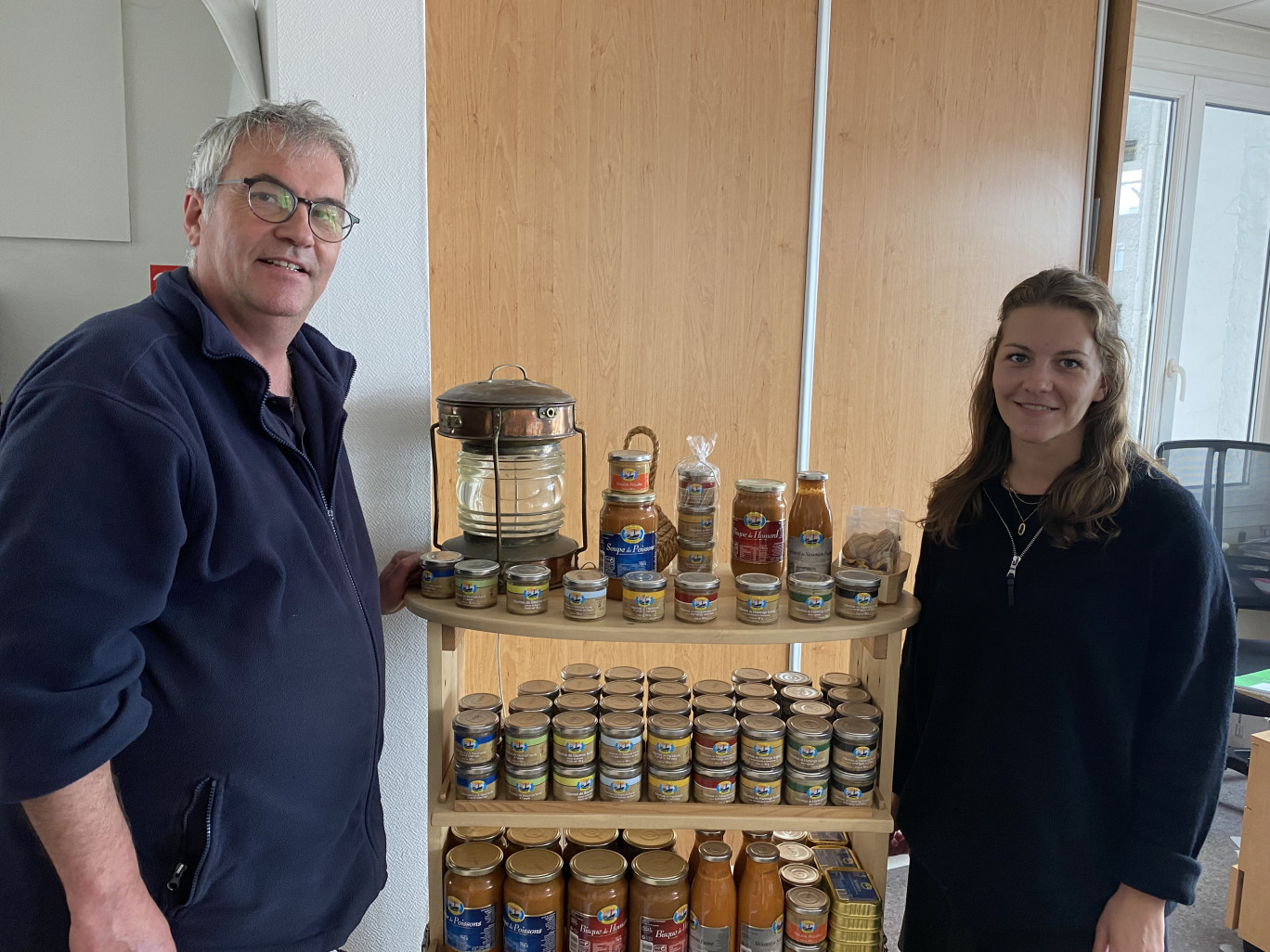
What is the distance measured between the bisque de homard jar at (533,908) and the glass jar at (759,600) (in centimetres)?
56

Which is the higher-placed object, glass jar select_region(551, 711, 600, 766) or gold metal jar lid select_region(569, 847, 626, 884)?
glass jar select_region(551, 711, 600, 766)

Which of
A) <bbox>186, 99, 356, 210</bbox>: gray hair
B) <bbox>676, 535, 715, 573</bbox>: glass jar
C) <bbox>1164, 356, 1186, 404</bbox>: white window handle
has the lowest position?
<bbox>676, 535, 715, 573</bbox>: glass jar

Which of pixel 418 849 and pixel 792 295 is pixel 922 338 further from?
pixel 418 849

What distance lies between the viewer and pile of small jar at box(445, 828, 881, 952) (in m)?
1.50

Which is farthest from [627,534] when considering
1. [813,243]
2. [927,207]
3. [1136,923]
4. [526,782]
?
[927,207]

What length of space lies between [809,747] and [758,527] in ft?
1.23

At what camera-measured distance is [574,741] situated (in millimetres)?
1482

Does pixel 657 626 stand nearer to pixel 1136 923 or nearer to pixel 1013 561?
pixel 1013 561

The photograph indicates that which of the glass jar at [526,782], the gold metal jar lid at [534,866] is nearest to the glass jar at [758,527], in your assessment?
the glass jar at [526,782]

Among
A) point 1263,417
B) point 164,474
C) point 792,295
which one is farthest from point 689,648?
point 1263,417

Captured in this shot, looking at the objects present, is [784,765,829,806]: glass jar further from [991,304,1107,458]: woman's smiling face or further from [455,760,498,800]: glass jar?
[991,304,1107,458]: woman's smiling face

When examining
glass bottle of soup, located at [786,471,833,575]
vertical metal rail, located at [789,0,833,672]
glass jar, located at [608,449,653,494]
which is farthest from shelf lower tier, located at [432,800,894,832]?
vertical metal rail, located at [789,0,833,672]

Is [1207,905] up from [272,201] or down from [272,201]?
down

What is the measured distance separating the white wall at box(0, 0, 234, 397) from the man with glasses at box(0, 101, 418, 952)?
121 cm
